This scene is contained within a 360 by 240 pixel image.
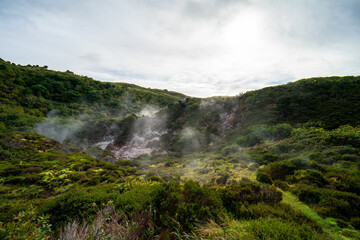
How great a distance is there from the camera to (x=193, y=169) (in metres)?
10.8

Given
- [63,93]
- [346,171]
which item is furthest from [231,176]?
[63,93]

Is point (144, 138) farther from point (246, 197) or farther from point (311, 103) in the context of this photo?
point (311, 103)

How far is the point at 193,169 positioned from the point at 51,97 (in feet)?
126

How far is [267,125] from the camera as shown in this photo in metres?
15.0

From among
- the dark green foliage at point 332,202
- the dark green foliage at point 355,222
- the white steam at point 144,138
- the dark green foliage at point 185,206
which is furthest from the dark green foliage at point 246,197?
the white steam at point 144,138

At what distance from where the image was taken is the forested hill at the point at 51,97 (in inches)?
848

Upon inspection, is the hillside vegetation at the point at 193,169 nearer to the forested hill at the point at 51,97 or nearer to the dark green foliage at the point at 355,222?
the dark green foliage at the point at 355,222

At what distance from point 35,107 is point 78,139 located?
1248 cm

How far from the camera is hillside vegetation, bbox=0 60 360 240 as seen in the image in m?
3.10

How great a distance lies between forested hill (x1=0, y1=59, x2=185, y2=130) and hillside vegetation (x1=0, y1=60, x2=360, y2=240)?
11.6 inches

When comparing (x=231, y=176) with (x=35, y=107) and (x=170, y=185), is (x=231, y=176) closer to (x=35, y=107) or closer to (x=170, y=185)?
(x=170, y=185)

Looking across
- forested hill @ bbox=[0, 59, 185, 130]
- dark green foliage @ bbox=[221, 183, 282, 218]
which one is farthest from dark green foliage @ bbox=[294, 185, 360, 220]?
forested hill @ bbox=[0, 59, 185, 130]

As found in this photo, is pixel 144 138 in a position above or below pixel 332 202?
below

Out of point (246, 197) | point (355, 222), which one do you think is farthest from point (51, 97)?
point (355, 222)
